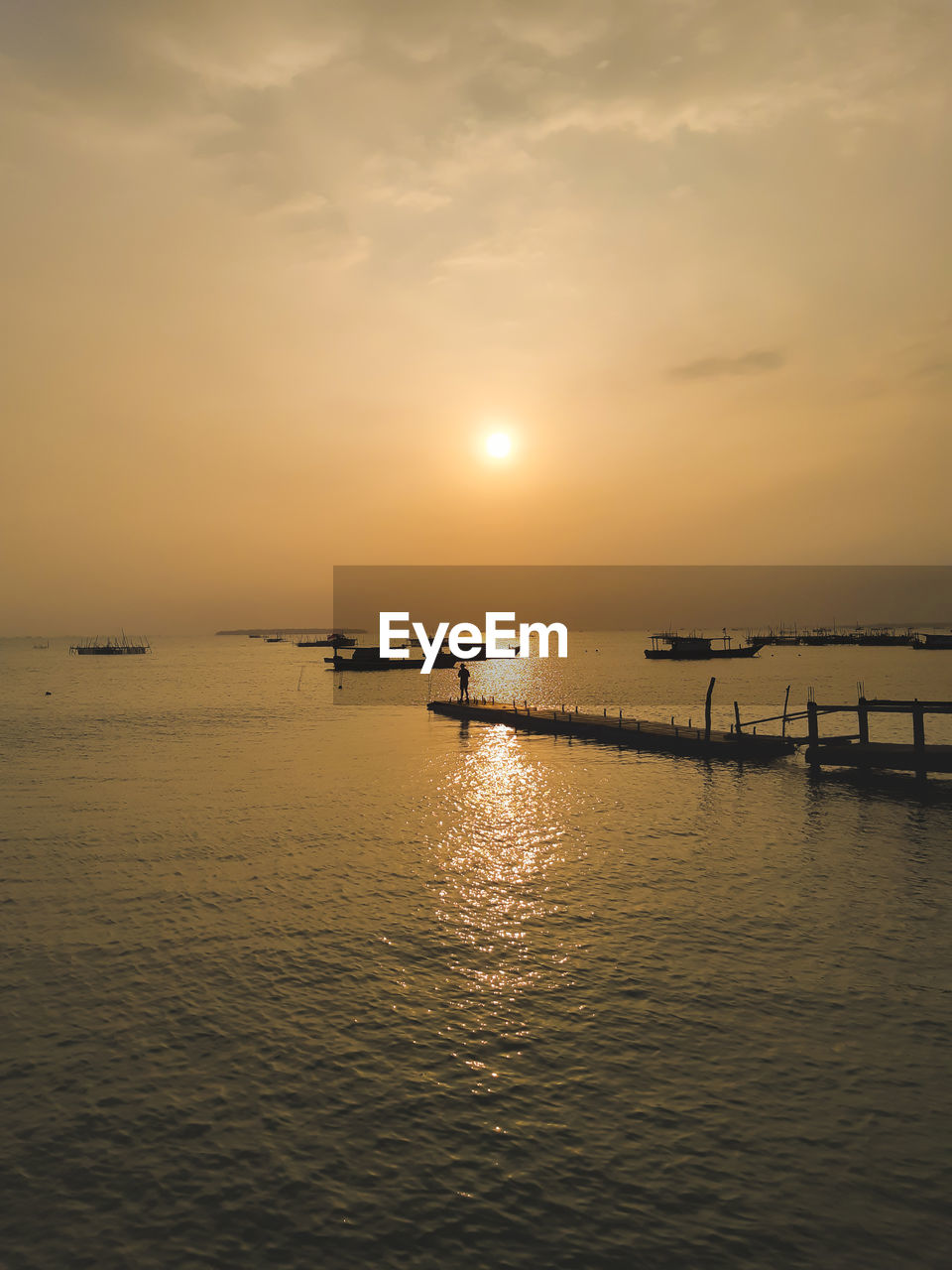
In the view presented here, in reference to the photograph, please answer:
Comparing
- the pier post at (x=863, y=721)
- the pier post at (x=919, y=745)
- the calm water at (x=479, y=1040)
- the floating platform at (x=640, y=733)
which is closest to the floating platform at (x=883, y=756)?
the pier post at (x=919, y=745)

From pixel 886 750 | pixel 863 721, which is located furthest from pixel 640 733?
pixel 886 750

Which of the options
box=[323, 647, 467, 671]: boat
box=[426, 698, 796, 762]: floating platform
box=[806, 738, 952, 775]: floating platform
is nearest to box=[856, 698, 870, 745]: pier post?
box=[806, 738, 952, 775]: floating platform

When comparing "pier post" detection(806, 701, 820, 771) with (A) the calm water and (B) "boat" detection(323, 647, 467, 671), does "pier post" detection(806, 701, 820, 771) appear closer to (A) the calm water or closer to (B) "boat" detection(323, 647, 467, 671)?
(A) the calm water

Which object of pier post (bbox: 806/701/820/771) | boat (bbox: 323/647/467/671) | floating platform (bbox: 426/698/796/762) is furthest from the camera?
boat (bbox: 323/647/467/671)

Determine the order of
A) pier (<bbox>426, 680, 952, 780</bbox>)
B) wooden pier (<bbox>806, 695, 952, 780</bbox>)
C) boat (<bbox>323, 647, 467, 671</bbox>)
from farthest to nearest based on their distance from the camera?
boat (<bbox>323, 647, 467, 671</bbox>)
pier (<bbox>426, 680, 952, 780</bbox>)
wooden pier (<bbox>806, 695, 952, 780</bbox>)

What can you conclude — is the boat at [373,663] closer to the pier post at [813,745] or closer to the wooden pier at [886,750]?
the pier post at [813,745]

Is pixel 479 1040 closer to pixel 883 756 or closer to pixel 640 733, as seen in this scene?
pixel 883 756
